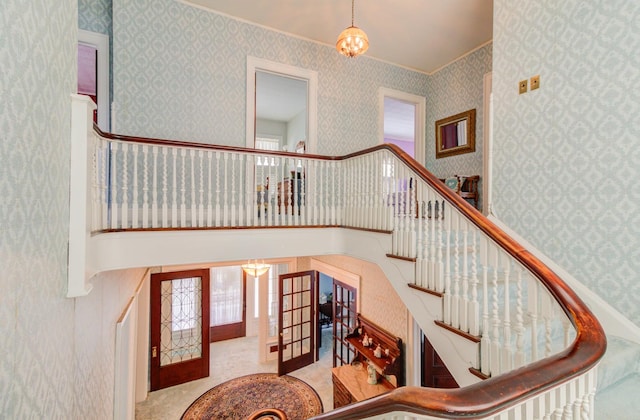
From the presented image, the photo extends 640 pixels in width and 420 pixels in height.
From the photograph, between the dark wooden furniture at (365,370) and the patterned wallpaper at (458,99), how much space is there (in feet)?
8.01

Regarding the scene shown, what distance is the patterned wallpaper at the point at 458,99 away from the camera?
14.2ft

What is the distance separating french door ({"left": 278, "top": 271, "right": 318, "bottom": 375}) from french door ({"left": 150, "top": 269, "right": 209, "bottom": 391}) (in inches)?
58.7

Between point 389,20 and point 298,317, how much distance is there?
5.41 metres

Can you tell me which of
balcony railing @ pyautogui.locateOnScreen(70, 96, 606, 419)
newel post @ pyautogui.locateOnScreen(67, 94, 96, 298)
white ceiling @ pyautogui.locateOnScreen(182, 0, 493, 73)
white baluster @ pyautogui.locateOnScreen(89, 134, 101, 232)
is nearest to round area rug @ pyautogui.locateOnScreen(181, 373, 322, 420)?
balcony railing @ pyautogui.locateOnScreen(70, 96, 606, 419)

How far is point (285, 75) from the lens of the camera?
432cm

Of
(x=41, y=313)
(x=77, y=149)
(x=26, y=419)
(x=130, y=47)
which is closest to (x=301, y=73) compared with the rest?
(x=130, y=47)

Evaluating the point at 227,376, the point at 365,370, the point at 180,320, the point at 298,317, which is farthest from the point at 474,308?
the point at 180,320

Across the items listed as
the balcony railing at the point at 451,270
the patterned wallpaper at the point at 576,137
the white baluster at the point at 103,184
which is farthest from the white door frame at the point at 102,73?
the patterned wallpaper at the point at 576,137

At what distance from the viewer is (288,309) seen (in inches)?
235

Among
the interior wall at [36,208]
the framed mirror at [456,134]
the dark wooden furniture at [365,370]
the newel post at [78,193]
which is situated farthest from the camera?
the framed mirror at [456,134]

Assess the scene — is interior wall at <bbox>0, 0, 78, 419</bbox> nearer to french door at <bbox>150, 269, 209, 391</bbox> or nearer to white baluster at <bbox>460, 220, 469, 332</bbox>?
white baluster at <bbox>460, 220, 469, 332</bbox>

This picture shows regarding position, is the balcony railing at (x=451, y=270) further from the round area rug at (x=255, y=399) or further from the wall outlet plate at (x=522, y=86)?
the round area rug at (x=255, y=399)

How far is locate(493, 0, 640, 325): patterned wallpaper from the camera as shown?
2.13 m

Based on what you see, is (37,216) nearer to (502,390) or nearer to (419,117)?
(502,390)
